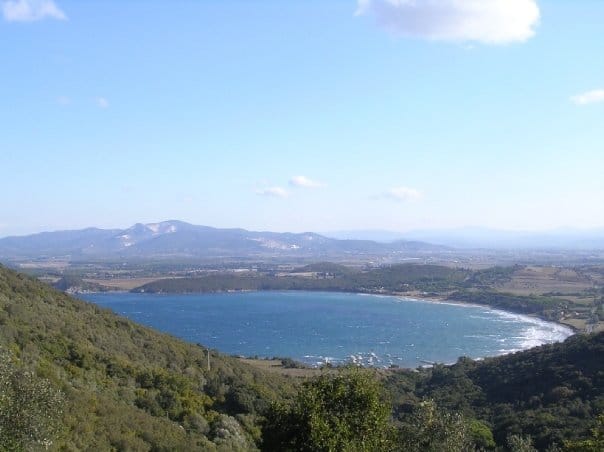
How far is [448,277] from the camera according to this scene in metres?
148

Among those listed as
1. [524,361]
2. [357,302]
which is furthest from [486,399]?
[357,302]

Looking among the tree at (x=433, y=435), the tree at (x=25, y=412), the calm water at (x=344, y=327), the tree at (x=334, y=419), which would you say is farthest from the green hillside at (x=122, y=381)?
the calm water at (x=344, y=327)

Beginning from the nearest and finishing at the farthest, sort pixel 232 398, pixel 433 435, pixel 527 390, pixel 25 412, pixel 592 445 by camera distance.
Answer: pixel 25 412 < pixel 592 445 < pixel 433 435 < pixel 232 398 < pixel 527 390

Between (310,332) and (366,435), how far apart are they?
69978 millimetres

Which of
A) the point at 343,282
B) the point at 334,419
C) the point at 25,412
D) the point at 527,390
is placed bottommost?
the point at 343,282

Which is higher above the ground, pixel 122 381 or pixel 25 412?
pixel 25 412

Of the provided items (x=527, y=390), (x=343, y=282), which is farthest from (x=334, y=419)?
(x=343, y=282)

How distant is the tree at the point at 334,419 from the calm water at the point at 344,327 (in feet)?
141

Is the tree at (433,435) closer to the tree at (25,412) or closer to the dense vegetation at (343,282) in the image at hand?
the tree at (25,412)

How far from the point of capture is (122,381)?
876 inches

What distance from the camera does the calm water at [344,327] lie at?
67000 mm

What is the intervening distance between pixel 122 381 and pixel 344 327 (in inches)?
2540

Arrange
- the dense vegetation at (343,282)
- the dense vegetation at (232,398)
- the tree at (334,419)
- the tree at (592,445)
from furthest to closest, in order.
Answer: the dense vegetation at (343,282) < the tree at (592,445) < the dense vegetation at (232,398) < the tree at (334,419)

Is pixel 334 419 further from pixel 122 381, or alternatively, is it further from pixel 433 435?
pixel 122 381
